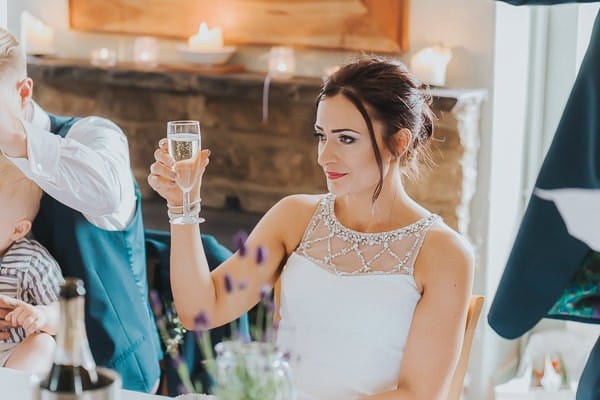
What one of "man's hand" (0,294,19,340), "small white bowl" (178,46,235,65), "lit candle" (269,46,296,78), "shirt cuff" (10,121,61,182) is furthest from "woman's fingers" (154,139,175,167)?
"small white bowl" (178,46,235,65)

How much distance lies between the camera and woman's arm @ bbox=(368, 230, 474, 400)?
1.69 metres

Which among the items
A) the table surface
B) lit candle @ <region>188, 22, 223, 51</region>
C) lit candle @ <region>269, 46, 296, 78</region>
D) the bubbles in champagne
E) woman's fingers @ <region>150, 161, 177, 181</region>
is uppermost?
lit candle @ <region>188, 22, 223, 51</region>

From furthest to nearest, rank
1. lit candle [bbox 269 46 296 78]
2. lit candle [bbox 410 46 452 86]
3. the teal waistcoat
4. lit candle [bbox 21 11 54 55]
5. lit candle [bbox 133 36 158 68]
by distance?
lit candle [bbox 21 11 54 55]
lit candle [bbox 133 36 158 68]
lit candle [bbox 269 46 296 78]
lit candle [bbox 410 46 452 86]
the teal waistcoat

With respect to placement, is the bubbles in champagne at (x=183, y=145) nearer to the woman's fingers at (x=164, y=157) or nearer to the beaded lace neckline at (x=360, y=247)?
the woman's fingers at (x=164, y=157)

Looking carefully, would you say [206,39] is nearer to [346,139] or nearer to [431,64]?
[431,64]

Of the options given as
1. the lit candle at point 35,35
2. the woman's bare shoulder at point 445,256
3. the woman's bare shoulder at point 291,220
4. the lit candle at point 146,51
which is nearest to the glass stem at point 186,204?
the woman's bare shoulder at point 291,220

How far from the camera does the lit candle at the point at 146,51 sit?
378 centimetres

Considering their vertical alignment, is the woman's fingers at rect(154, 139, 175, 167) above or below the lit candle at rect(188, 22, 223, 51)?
below

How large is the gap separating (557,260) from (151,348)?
47.3 inches

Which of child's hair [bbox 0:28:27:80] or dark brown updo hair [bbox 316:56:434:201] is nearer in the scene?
dark brown updo hair [bbox 316:56:434:201]

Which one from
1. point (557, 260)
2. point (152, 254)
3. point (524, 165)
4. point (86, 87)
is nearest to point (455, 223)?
point (524, 165)

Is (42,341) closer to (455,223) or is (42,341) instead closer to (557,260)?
(557,260)

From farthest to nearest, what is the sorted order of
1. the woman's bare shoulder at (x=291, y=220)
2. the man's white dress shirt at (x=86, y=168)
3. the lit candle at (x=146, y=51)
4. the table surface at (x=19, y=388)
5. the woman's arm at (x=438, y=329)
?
the lit candle at (x=146, y=51), the man's white dress shirt at (x=86, y=168), the woman's bare shoulder at (x=291, y=220), the woman's arm at (x=438, y=329), the table surface at (x=19, y=388)

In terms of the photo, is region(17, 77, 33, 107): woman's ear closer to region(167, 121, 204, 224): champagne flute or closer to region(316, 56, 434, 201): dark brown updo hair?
region(167, 121, 204, 224): champagne flute
